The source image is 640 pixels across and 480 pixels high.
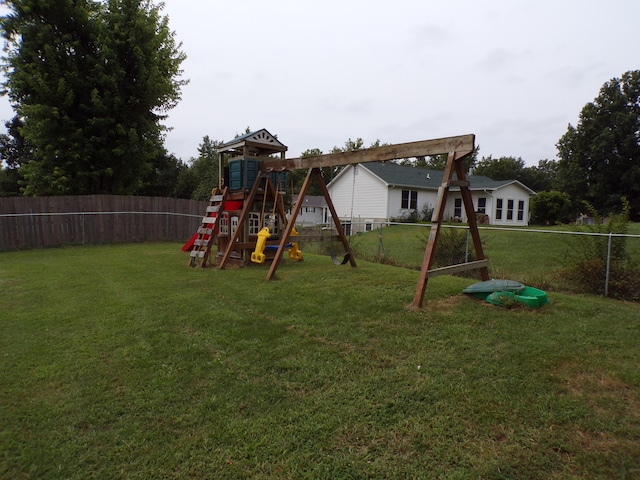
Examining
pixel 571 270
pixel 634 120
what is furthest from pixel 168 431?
pixel 634 120

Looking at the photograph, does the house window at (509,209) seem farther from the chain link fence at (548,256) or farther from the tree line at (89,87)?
the chain link fence at (548,256)

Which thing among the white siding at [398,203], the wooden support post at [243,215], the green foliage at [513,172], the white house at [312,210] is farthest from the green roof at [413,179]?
the green foliage at [513,172]

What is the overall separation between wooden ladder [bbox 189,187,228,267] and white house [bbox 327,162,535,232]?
608 inches

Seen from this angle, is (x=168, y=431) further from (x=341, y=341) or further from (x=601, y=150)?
(x=601, y=150)

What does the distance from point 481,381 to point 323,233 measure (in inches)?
229

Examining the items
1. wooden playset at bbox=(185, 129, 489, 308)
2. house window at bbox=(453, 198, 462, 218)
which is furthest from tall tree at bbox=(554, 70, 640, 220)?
wooden playset at bbox=(185, 129, 489, 308)

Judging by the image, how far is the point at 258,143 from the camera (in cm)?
899

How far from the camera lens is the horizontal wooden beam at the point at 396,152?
5.16 metres

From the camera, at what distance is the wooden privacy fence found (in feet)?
40.6

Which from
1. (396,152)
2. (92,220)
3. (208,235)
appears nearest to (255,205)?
(208,235)

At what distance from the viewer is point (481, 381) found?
9.95 ft

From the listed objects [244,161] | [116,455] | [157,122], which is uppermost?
[157,122]

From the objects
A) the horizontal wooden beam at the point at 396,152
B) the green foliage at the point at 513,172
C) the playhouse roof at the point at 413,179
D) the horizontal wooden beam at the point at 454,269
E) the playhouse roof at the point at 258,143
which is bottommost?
the horizontal wooden beam at the point at 454,269

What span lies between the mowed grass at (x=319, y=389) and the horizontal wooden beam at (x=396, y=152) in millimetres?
2194
